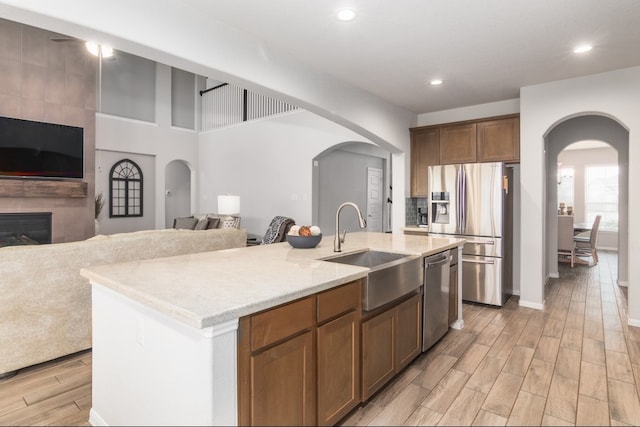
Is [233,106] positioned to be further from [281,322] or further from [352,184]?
[281,322]

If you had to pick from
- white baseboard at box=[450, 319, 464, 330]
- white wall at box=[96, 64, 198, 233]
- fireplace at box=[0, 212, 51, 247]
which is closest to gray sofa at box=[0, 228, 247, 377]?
white baseboard at box=[450, 319, 464, 330]

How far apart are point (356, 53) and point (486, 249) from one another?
265 centimetres

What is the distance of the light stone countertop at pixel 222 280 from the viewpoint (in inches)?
53.3

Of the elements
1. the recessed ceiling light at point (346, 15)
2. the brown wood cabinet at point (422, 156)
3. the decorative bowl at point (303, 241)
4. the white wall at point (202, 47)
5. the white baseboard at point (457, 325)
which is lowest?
the white baseboard at point (457, 325)

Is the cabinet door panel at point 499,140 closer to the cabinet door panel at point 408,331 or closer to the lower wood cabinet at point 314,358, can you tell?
the cabinet door panel at point 408,331

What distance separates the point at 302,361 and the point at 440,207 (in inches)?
137

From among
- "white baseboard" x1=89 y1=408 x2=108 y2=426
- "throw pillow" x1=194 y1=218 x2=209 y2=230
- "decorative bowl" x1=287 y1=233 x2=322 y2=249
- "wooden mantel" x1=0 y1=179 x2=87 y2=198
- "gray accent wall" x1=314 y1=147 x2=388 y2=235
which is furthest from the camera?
"throw pillow" x1=194 y1=218 x2=209 y2=230

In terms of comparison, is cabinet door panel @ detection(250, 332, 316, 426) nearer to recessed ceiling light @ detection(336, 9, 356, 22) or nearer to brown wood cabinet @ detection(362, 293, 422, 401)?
brown wood cabinet @ detection(362, 293, 422, 401)

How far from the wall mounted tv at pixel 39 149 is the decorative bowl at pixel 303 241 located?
5.11 m

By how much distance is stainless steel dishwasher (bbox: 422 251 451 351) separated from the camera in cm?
284

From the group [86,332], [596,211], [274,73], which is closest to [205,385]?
[86,332]

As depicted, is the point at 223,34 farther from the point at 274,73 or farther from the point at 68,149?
the point at 68,149

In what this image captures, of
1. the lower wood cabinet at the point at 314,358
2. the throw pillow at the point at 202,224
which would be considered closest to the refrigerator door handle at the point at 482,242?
the lower wood cabinet at the point at 314,358

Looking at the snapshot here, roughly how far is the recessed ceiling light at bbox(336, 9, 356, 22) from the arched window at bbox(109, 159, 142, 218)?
6905mm
